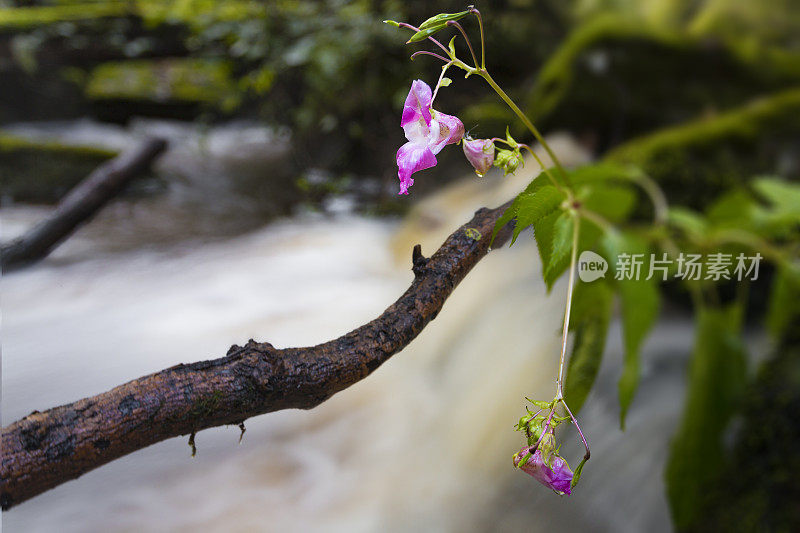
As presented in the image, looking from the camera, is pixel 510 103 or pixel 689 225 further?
pixel 689 225

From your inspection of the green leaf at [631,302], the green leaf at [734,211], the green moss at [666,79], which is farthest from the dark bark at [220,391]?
the green moss at [666,79]

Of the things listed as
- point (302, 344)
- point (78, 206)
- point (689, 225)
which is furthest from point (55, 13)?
point (689, 225)

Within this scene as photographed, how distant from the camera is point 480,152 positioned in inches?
7.6

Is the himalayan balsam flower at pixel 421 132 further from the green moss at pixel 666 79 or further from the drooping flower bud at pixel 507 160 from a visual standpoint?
the green moss at pixel 666 79

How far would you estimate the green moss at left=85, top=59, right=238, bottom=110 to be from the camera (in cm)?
71

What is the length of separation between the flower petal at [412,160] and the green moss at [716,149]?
116cm

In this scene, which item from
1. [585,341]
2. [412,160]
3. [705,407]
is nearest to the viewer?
[412,160]

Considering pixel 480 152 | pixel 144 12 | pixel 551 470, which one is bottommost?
pixel 551 470

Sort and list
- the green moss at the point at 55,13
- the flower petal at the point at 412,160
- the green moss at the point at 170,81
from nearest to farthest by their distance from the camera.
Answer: the flower petal at the point at 412,160
the green moss at the point at 55,13
the green moss at the point at 170,81

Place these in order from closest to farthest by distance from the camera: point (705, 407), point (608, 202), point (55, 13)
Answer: point (608, 202), point (55, 13), point (705, 407)

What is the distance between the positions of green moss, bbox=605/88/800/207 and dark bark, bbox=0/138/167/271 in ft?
3.38

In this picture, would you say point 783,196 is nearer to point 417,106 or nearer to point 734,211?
point 734,211

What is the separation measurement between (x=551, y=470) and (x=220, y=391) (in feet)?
0.42

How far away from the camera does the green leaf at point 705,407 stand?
718 millimetres
